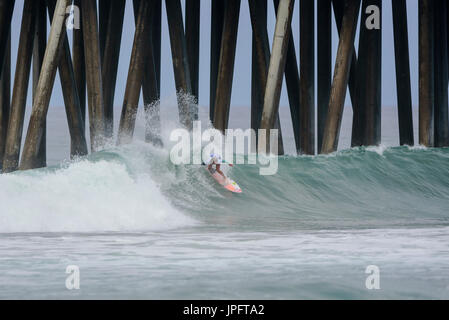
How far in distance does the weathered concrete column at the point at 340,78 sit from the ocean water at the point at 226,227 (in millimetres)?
1288

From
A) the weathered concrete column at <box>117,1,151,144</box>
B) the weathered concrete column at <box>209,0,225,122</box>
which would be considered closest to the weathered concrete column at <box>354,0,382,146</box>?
the weathered concrete column at <box>209,0,225,122</box>

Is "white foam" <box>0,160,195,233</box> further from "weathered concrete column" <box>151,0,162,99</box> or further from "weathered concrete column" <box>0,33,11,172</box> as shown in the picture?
"weathered concrete column" <box>0,33,11,172</box>

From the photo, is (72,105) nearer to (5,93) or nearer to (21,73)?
(21,73)

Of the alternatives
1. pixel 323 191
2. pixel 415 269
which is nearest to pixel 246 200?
pixel 323 191

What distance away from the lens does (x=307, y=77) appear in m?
16.1

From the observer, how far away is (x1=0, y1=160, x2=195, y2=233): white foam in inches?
420

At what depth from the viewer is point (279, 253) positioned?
26.0 feet

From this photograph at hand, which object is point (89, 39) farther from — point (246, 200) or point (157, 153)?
point (246, 200)

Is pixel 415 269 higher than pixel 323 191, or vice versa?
pixel 323 191

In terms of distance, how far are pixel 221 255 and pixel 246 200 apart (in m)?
6.65

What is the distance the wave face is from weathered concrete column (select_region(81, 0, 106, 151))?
767mm

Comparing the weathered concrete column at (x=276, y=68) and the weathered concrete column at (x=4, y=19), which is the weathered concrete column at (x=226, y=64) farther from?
the weathered concrete column at (x=4, y=19)

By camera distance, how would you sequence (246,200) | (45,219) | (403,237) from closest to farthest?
(403,237) < (45,219) < (246,200)
